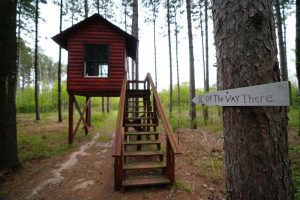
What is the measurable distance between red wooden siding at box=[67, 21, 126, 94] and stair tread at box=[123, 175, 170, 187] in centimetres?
507

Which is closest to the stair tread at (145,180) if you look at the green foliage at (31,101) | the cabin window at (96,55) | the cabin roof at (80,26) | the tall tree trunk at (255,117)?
the tall tree trunk at (255,117)

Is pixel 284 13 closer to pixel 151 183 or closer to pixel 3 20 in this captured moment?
pixel 151 183

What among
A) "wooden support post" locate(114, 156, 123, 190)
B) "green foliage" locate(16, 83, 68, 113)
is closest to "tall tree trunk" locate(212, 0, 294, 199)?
"wooden support post" locate(114, 156, 123, 190)

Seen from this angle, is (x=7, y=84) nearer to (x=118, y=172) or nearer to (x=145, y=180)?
(x=118, y=172)

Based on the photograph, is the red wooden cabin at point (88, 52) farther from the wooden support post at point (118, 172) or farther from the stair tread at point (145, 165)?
the wooden support post at point (118, 172)

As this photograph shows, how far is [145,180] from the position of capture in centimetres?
398

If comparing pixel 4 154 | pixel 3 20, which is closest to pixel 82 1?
pixel 3 20

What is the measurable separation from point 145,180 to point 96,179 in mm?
1459

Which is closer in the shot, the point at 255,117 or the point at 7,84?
the point at 255,117

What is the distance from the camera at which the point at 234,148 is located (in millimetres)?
1438

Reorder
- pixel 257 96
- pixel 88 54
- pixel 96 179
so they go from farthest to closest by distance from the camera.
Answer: pixel 88 54
pixel 96 179
pixel 257 96

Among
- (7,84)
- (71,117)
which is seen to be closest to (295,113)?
(71,117)

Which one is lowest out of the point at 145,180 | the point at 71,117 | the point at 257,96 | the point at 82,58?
the point at 145,180

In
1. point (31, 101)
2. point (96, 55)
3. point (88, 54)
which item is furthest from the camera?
point (31, 101)
